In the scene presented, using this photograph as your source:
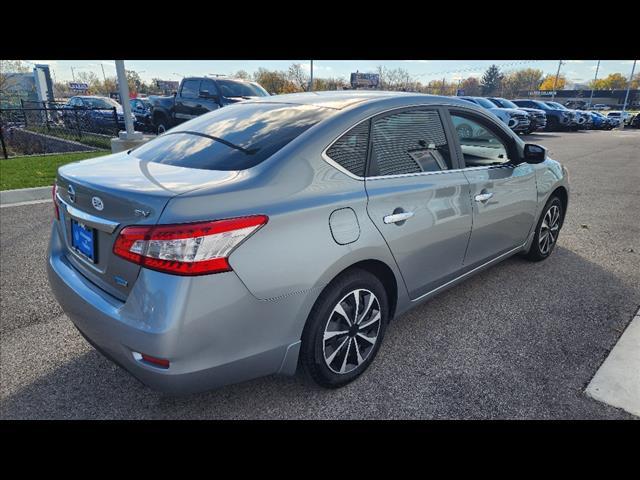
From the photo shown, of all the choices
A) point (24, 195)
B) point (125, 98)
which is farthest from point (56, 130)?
point (24, 195)

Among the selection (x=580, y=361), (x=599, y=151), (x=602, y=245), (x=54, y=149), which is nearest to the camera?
(x=580, y=361)

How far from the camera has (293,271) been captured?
2.04m

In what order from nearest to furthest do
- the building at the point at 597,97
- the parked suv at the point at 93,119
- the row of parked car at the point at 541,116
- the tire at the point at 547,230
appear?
the tire at the point at 547,230
the parked suv at the point at 93,119
the row of parked car at the point at 541,116
the building at the point at 597,97

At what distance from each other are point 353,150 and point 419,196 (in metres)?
0.55

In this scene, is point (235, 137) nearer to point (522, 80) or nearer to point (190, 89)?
point (190, 89)

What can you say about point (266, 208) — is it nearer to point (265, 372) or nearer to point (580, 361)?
point (265, 372)

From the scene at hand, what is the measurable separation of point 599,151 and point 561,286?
14.9 m

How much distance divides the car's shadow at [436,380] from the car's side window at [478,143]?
3.95 feet

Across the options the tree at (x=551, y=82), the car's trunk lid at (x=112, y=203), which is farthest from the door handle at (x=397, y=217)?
the tree at (x=551, y=82)

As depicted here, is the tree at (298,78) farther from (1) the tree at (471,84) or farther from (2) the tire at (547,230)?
(1) the tree at (471,84)

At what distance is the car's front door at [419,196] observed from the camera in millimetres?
2523
